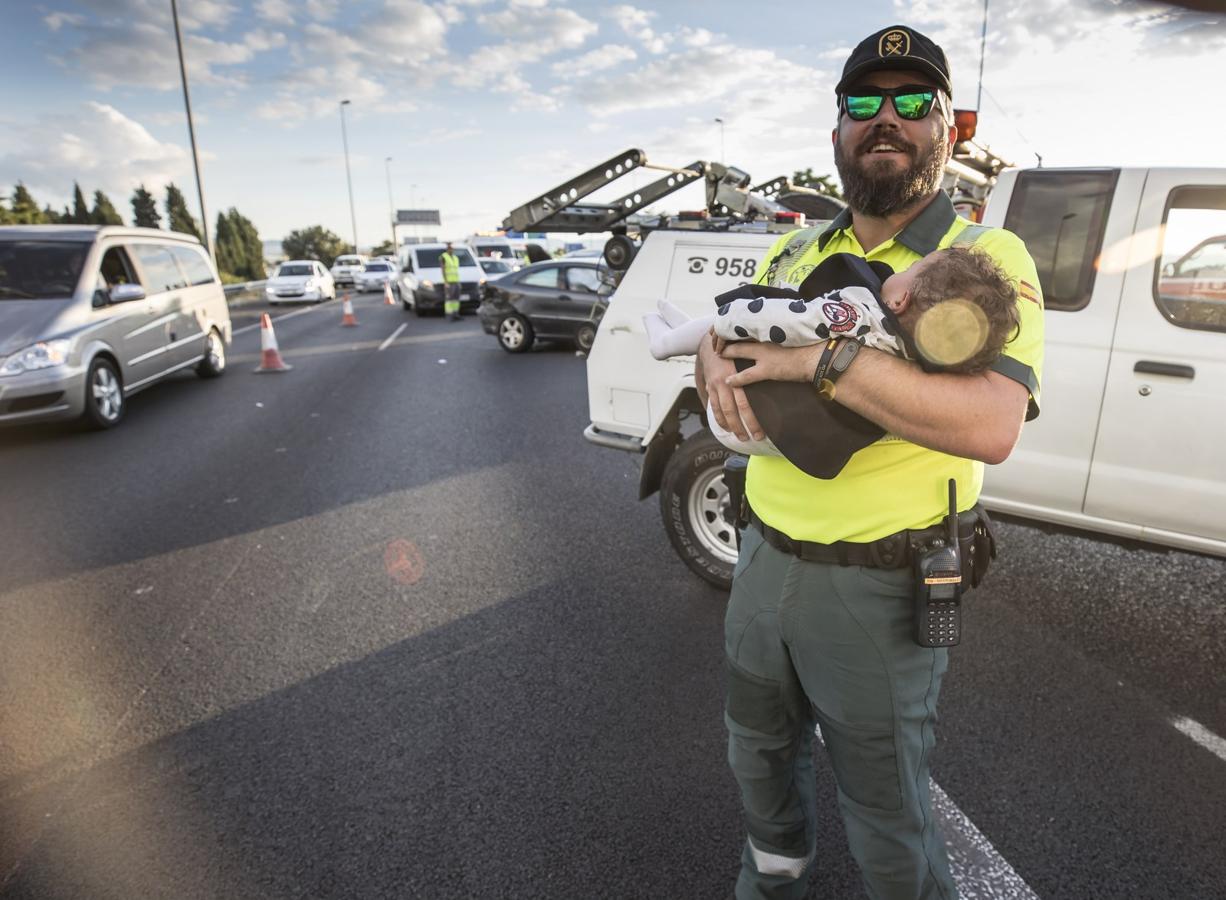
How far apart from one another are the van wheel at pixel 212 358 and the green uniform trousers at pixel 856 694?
35.2 ft

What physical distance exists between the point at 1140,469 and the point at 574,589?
2.68 metres

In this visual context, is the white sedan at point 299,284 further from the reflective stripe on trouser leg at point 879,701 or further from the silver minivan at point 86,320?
the reflective stripe on trouser leg at point 879,701

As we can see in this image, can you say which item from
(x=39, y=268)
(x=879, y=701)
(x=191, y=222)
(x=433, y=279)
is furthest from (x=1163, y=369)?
(x=191, y=222)

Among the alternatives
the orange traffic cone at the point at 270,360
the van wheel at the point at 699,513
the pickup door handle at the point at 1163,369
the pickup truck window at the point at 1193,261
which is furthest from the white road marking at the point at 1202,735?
the orange traffic cone at the point at 270,360

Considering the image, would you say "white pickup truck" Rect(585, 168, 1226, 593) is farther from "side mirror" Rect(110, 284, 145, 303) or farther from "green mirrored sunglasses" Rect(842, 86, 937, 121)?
"side mirror" Rect(110, 284, 145, 303)

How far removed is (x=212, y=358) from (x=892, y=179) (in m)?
11.1

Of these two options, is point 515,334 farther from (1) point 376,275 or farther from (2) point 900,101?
(1) point 376,275

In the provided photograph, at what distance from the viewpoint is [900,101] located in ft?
5.16

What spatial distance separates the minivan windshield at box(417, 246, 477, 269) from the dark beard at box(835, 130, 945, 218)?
2003 centimetres

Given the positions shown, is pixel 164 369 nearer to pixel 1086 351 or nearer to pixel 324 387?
pixel 324 387

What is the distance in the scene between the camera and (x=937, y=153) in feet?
5.22

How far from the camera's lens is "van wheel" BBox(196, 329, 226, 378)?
10570mm

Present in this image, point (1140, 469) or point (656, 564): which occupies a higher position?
point (1140, 469)

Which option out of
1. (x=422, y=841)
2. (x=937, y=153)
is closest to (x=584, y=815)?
(x=422, y=841)
